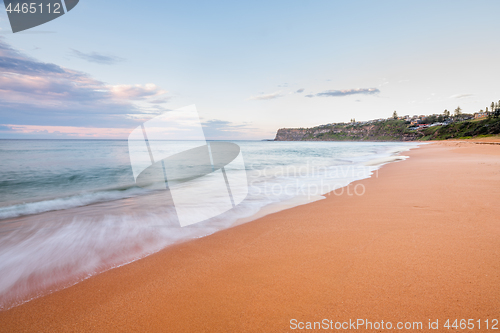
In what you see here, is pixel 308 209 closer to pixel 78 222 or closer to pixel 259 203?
pixel 259 203

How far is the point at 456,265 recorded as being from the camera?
1.87m

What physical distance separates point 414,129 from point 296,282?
112m

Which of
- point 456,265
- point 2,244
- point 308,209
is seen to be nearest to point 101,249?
point 2,244

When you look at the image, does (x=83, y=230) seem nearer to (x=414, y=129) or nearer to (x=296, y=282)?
(x=296, y=282)

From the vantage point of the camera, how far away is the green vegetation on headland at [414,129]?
166ft

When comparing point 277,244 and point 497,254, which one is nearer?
point 497,254

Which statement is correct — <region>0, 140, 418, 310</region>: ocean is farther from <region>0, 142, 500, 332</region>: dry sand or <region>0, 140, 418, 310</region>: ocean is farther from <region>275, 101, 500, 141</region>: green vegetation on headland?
<region>275, 101, 500, 141</region>: green vegetation on headland

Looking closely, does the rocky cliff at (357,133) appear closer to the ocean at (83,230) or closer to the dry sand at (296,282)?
A: the ocean at (83,230)

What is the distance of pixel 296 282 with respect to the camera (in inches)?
71.5

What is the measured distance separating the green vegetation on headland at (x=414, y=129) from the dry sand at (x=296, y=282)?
5841 centimetres

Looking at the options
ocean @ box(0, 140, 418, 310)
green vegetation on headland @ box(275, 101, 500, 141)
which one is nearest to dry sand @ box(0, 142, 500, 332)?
ocean @ box(0, 140, 418, 310)

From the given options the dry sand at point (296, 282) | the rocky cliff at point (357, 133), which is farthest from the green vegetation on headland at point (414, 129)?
the dry sand at point (296, 282)

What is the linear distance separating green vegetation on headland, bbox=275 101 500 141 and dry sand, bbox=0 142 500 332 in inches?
2300

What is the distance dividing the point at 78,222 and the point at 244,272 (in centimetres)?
365
